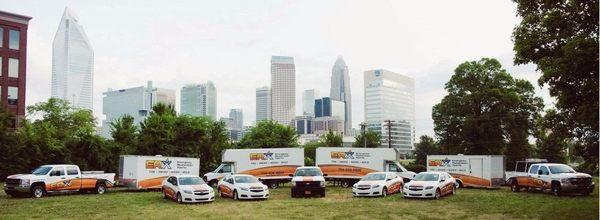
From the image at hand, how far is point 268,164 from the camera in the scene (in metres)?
38.0

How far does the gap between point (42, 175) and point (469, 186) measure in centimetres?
2642

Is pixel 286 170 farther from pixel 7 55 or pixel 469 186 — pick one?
pixel 7 55

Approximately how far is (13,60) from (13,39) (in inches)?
105

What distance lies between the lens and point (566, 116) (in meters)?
20.4

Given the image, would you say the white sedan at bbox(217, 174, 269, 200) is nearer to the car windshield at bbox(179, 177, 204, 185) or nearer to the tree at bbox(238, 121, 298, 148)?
the car windshield at bbox(179, 177, 204, 185)

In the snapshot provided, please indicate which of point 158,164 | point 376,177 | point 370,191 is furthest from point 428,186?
point 158,164

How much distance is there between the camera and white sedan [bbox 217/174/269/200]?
26141mm

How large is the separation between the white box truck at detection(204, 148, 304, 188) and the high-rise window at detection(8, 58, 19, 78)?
42.5 meters

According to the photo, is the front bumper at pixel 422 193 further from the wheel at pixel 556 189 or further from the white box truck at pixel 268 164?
the white box truck at pixel 268 164

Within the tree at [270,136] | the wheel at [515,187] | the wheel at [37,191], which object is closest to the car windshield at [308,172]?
the wheel at [515,187]

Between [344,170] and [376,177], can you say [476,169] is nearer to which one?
[344,170]

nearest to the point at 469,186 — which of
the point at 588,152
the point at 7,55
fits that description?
the point at 588,152

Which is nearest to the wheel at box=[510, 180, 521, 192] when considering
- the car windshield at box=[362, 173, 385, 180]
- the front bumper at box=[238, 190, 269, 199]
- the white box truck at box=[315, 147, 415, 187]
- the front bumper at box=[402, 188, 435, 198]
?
the white box truck at box=[315, 147, 415, 187]

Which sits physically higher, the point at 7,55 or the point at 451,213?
the point at 7,55
